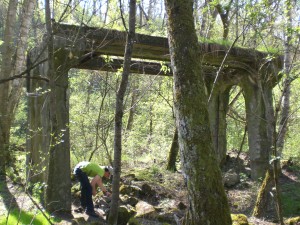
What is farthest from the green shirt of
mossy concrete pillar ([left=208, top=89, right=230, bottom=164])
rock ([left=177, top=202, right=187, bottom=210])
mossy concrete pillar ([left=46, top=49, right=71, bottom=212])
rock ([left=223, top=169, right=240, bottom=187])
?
mossy concrete pillar ([left=208, top=89, right=230, bottom=164])

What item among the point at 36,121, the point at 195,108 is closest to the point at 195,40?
the point at 195,108

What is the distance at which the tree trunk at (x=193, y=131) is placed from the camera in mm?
3777

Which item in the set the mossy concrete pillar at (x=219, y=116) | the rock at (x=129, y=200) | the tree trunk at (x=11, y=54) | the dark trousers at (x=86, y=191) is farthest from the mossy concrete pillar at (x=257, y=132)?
the tree trunk at (x=11, y=54)

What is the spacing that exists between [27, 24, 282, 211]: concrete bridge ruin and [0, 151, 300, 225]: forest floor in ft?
1.91

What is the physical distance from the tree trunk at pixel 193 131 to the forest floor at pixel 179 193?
9.73 ft

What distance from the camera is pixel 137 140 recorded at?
1441 cm

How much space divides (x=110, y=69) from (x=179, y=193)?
369 centimetres

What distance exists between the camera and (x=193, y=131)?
378 centimetres

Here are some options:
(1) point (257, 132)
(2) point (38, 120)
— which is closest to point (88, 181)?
(2) point (38, 120)

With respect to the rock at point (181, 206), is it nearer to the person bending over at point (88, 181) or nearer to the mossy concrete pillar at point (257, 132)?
the person bending over at point (88, 181)

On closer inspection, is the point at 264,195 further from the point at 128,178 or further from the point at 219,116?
the point at 219,116

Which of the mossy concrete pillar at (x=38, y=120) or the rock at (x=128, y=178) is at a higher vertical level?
the mossy concrete pillar at (x=38, y=120)

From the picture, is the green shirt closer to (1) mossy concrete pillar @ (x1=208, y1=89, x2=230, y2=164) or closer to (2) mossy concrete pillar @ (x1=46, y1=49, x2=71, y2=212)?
(2) mossy concrete pillar @ (x1=46, y1=49, x2=71, y2=212)

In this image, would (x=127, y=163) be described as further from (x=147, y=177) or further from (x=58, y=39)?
(x=58, y=39)
